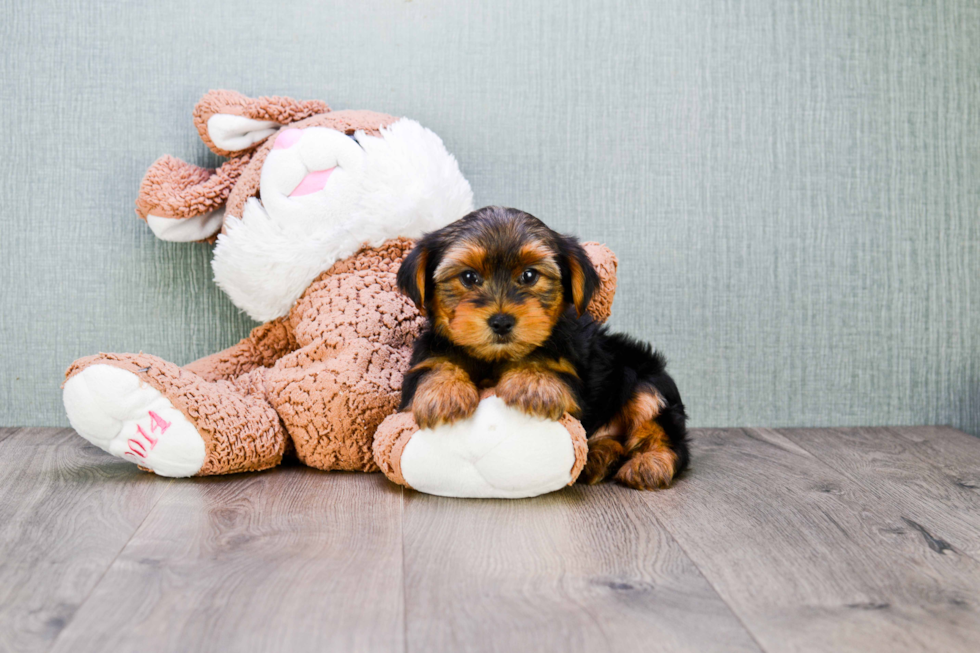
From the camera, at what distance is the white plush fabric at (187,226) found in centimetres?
267

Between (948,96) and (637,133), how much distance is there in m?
1.29

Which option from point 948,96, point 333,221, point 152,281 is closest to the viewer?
point 333,221

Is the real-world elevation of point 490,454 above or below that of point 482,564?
above

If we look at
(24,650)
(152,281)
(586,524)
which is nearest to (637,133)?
(586,524)

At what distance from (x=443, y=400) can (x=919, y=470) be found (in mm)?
1646

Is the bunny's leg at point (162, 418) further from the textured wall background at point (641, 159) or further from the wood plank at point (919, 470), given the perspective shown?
the wood plank at point (919, 470)

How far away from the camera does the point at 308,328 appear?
2.45 meters

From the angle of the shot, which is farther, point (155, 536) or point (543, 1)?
point (543, 1)

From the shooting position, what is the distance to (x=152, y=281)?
9.59ft

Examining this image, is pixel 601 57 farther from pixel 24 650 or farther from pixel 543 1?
pixel 24 650

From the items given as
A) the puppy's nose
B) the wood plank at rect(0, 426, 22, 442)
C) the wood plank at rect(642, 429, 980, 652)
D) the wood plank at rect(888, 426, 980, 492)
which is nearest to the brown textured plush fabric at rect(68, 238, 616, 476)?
the puppy's nose

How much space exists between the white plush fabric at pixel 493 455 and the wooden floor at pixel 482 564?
0.21 feet

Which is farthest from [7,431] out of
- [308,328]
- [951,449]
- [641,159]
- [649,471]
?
[951,449]

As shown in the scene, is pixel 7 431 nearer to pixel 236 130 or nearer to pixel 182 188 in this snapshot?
pixel 182 188
